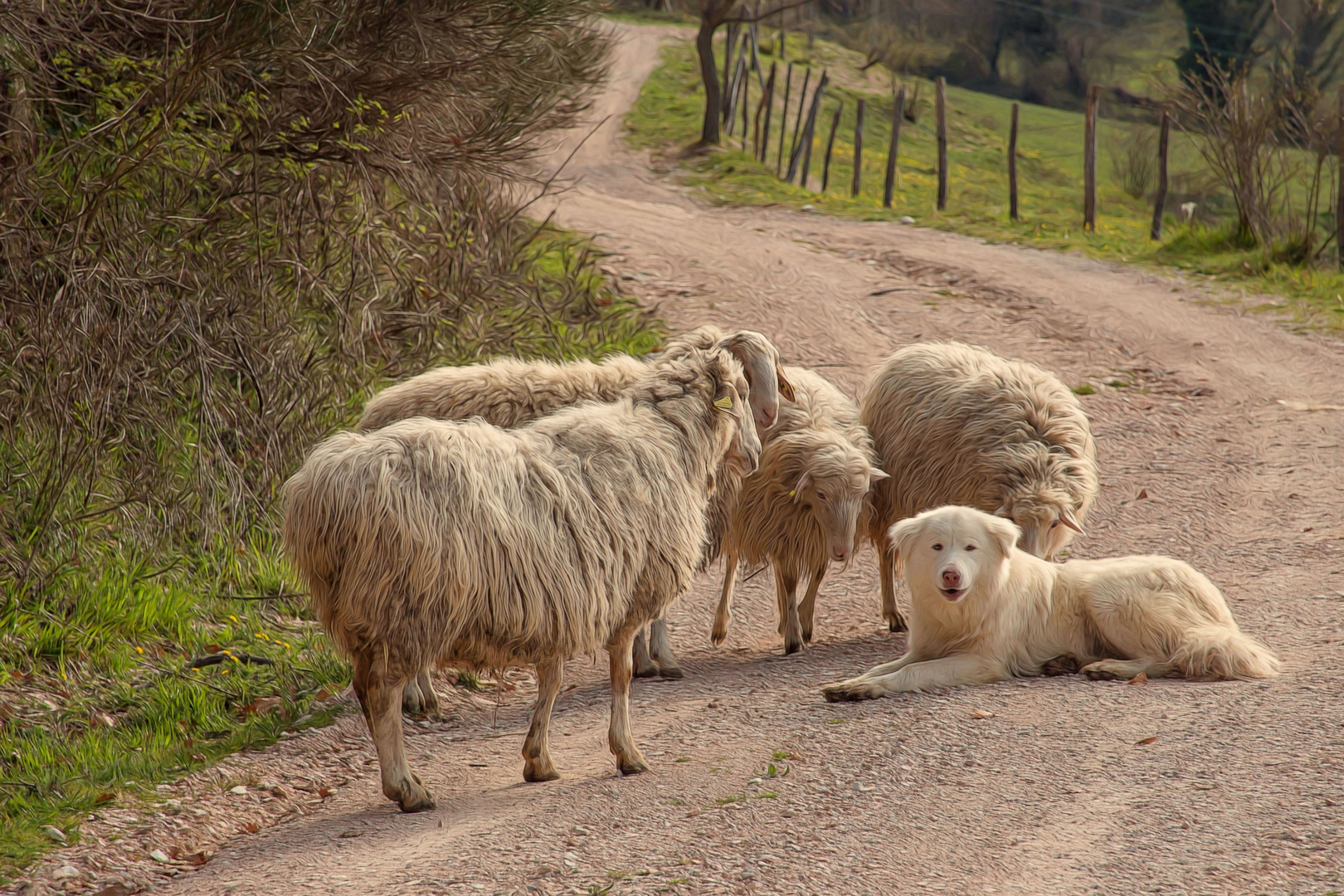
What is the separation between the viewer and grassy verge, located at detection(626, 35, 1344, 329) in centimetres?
1683

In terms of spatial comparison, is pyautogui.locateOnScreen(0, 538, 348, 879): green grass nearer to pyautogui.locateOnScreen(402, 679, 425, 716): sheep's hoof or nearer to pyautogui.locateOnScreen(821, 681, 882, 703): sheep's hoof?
pyautogui.locateOnScreen(402, 679, 425, 716): sheep's hoof

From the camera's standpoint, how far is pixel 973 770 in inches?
191

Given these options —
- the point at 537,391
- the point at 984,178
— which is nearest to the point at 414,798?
the point at 537,391

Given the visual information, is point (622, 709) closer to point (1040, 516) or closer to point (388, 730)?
point (388, 730)

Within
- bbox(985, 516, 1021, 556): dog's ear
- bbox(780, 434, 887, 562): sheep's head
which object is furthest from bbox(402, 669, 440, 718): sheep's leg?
bbox(985, 516, 1021, 556): dog's ear

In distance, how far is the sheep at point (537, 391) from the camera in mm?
6500

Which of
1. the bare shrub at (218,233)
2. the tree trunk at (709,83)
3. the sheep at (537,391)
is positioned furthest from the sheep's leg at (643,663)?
the tree trunk at (709,83)

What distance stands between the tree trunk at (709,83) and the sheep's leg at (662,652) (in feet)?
63.8

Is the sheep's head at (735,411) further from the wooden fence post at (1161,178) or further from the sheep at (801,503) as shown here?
the wooden fence post at (1161,178)

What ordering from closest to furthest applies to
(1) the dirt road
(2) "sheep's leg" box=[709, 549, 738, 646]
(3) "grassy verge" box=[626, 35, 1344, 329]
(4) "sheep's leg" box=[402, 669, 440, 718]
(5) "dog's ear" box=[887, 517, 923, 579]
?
(1) the dirt road, (5) "dog's ear" box=[887, 517, 923, 579], (4) "sheep's leg" box=[402, 669, 440, 718], (2) "sheep's leg" box=[709, 549, 738, 646], (3) "grassy verge" box=[626, 35, 1344, 329]

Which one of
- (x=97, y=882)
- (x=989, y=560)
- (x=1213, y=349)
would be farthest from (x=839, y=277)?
(x=97, y=882)

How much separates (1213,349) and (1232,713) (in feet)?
30.2

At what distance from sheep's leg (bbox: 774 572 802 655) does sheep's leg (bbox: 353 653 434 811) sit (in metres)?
2.92

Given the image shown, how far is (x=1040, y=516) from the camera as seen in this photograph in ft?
22.7
